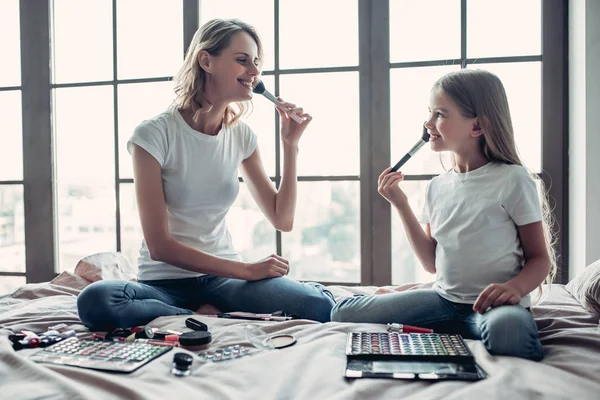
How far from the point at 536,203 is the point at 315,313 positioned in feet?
1.89

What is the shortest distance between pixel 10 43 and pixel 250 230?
4.50ft

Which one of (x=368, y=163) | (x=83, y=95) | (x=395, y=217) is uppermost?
(x=83, y=95)

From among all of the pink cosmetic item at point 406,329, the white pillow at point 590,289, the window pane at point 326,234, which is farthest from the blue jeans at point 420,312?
the window pane at point 326,234

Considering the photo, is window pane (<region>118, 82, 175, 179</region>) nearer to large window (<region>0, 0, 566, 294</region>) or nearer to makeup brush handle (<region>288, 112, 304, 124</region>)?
large window (<region>0, 0, 566, 294</region>)

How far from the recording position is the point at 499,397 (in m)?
0.71

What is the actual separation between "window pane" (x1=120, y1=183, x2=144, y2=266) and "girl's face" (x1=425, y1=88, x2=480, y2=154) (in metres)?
1.35

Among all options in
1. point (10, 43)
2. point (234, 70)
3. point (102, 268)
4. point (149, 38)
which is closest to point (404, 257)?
Answer: point (234, 70)

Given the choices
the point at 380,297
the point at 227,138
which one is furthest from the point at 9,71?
the point at 380,297

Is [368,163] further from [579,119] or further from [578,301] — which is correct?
[578,301]

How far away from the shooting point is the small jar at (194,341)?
0.98 metres

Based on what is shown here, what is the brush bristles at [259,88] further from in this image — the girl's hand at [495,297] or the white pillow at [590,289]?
the white pillow at [590,289]

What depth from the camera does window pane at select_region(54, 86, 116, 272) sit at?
222 centimetres

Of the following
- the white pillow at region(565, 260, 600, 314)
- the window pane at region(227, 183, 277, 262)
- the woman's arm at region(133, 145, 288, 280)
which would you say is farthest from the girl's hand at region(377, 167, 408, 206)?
the window pane at region(227, 183, 277, 262)

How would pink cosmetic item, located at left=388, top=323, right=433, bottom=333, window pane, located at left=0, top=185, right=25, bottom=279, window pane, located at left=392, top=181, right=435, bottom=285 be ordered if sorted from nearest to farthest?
pink cosmetic item, located at left=388, top=323, right=433, bottom=333
window pane, located at left=392, top=181, right=435, bottom=285
window pane, located at left=0, top=185, right=25, bottom=279
